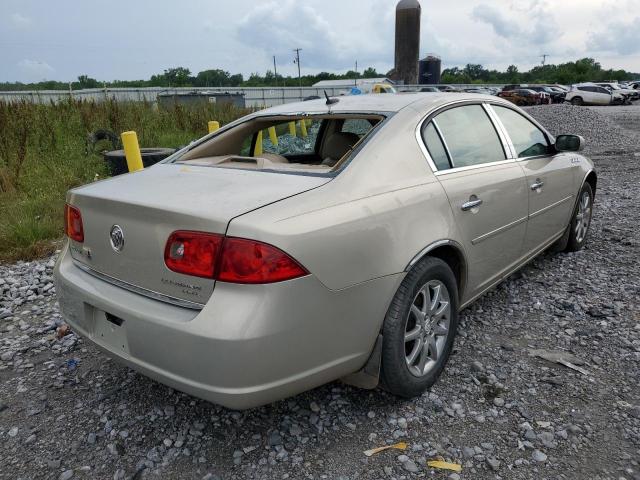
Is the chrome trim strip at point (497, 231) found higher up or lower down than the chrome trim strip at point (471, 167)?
lower down

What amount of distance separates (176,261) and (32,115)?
8829 mm

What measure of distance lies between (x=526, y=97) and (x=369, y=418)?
38.0 metres

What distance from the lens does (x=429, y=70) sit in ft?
181

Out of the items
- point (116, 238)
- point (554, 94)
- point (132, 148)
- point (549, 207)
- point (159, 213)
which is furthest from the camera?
point (554, 94)

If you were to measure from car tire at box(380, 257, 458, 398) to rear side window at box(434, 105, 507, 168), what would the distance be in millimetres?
766

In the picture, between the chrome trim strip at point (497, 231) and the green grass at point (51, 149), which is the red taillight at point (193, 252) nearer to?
the chrome trim strip at point (497, 231)

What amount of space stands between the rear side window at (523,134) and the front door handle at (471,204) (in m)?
0.92

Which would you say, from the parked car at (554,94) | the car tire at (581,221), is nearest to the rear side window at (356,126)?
the car tire at (581,221)

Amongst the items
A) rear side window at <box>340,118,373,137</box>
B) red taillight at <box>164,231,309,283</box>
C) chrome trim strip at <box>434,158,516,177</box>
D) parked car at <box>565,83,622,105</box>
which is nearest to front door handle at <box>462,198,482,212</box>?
chrome trim strip at <box>434,158,516,177</box>

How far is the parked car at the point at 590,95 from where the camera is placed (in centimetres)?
3544

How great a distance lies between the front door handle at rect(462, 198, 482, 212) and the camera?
2801 millimetres

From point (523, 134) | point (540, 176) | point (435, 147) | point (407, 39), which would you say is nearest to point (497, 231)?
point (435, 147)

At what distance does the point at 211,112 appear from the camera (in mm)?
13281

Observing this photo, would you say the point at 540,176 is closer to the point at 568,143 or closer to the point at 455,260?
the point at 568,143
